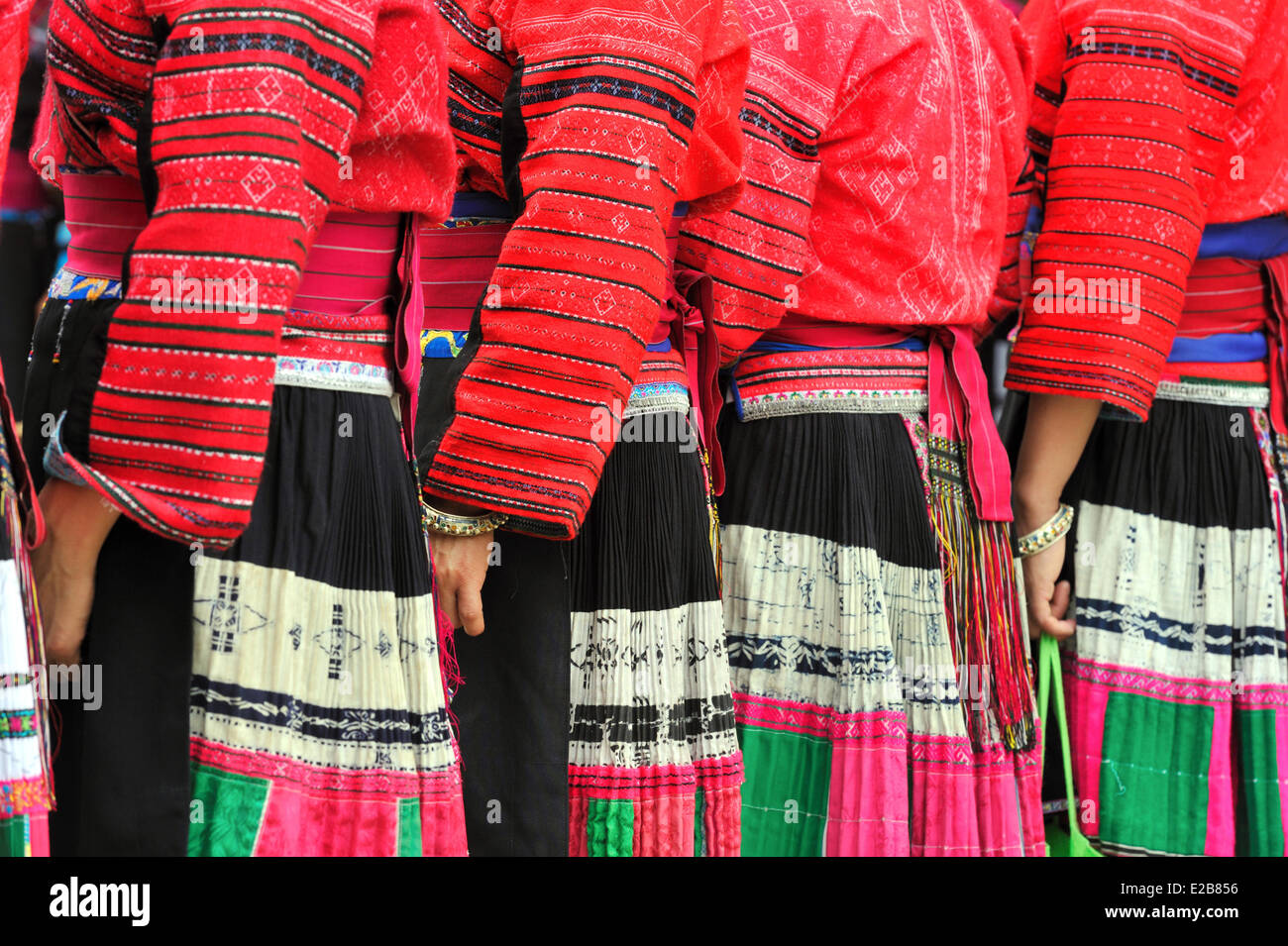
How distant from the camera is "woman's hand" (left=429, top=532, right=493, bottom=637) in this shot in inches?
65.9

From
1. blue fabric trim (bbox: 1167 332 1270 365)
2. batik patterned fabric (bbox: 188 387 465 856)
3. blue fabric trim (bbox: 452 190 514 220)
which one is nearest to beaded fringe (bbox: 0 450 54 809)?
batik patterned fabric (bbox: 188 387 465 856)

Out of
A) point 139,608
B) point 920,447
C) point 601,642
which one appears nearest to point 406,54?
point 139,608

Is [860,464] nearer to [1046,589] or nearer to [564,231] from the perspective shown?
[1046,589]

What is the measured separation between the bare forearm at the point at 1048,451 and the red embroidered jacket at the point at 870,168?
230mm

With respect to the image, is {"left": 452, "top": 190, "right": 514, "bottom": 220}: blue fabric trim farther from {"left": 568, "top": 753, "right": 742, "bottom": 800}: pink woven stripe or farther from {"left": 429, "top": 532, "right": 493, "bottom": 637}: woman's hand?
{"left": 568, "top": 753, "right": 742, "bottom": 800}: pink woven stripe

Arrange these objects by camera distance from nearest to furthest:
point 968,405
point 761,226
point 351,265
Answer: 1. point 351,265
2. point 761,226
3. point 968,405

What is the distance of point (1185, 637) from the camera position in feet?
8.25

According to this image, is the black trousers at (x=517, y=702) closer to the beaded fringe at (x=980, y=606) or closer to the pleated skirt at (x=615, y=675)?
the pleated skirt at (x=615, y=675)

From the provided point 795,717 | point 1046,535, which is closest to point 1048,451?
point 1046,535

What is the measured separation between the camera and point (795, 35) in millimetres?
2135

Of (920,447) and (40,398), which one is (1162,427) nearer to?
(920,447)

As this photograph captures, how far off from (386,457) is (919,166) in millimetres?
1136

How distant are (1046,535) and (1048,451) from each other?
159 millimetres

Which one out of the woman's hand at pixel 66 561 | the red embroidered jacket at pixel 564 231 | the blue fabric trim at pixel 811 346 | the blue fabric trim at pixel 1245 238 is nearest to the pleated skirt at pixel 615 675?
the red embroidered jacket at pixel 564 231
